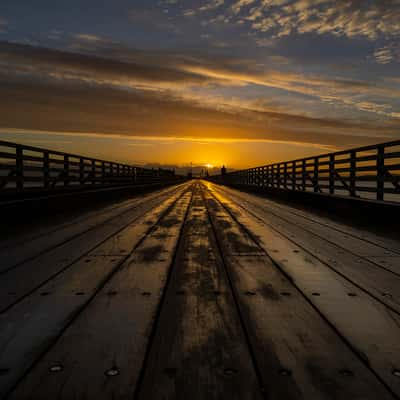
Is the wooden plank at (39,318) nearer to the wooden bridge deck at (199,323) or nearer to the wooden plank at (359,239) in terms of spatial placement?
the wooden bridge deck at (199,323)

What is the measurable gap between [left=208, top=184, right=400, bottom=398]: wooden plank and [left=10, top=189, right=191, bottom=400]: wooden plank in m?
0.88

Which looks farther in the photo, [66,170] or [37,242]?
[66,170]

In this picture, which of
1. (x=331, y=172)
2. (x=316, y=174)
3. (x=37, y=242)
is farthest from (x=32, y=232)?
(x=316, y=174)

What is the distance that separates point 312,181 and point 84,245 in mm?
9110

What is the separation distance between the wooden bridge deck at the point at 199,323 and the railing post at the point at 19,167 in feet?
10.2

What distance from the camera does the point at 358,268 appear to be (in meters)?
3.49

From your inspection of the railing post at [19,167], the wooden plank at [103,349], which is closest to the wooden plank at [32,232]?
the railing post at [19,167]

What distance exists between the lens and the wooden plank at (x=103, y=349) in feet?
4.81

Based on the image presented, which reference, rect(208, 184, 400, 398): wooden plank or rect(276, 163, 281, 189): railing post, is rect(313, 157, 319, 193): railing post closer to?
rect(276, 163, 281, 189): railing post

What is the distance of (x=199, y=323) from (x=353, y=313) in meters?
0.98

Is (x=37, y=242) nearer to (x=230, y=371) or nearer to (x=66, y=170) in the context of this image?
(x=230, y=371)

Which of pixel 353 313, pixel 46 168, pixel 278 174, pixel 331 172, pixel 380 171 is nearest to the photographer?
pixel 353 313

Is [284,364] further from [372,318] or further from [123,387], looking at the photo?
[372,318]

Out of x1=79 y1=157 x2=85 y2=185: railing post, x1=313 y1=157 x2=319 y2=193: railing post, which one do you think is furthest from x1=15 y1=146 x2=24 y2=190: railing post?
x1=313 y1=157 x2=319 y2=193: railing post
